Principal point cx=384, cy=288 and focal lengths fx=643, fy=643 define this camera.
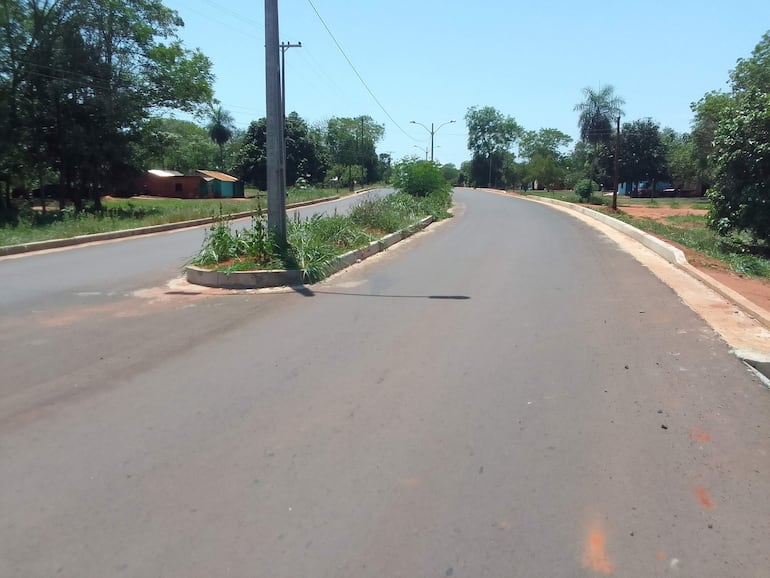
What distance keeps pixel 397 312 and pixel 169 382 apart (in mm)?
3709

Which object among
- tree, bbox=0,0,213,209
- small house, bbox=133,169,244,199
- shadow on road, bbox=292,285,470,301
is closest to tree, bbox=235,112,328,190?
small house, bbox=133,169,244,199

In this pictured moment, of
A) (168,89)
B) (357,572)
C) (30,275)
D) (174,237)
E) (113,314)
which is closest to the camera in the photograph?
(357,572)

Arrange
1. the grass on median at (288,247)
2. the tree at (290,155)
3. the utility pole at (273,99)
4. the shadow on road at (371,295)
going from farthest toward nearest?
1. the tree at (290,155)
2. the utility pole at (273,99)
3. the grass on median at (288,247)
4. the shadow on road at (371,295)

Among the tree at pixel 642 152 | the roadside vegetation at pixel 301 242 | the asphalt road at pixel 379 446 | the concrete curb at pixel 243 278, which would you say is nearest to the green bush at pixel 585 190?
the tree at pixel 642 152

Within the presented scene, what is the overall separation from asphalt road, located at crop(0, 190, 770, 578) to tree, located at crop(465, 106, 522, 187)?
386 ft

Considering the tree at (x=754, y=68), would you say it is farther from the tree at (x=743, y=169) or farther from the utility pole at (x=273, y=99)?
the utility pole at (x=273, y=99)

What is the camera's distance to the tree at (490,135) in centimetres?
12250

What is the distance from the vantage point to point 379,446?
445 centimetres

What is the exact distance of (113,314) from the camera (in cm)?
877

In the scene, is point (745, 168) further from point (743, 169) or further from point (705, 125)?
point (705, 125)

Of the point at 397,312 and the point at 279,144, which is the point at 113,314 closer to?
the point at 397,312

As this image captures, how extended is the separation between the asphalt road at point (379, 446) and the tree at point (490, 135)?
117646 millimetres

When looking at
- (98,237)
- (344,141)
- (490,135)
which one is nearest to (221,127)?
(344,141)

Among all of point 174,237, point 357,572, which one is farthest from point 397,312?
point 174,237
